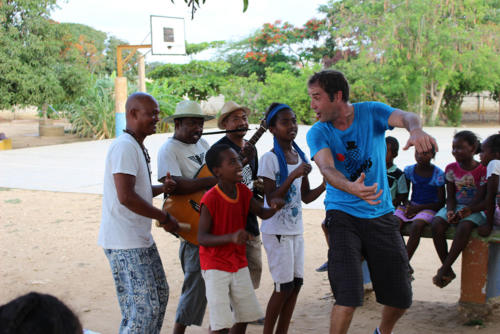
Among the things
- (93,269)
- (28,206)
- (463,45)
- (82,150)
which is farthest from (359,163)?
(463,45)

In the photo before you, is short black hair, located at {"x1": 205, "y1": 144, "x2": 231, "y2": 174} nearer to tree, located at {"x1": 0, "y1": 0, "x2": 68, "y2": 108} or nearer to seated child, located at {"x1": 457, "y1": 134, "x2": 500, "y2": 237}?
seated child, located at {"x1": 457, "y1": 134, "x2": 500, "y2": 237}

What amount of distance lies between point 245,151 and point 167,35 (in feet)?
72.5

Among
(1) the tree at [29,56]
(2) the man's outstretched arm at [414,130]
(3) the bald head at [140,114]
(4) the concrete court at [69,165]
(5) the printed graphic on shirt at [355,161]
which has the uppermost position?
(1) the tree at [29,56]

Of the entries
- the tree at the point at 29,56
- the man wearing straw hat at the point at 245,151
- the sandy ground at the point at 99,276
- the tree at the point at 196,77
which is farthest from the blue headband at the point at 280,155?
the tree at the point at 196,77

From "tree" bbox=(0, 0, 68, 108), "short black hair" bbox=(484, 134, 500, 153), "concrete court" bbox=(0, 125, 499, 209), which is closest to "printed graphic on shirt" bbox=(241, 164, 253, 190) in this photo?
"short black hair" bbox=(484, 134, 500, 153)

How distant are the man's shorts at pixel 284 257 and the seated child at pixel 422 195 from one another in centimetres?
127

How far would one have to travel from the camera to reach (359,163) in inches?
129

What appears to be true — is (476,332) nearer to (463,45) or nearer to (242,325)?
(242,325)

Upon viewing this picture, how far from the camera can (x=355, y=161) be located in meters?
3.28

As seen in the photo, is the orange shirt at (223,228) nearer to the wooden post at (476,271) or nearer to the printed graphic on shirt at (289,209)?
the printed graphic on shirt at (289,209)

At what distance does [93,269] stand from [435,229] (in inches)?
141

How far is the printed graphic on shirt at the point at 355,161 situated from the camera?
3.27m

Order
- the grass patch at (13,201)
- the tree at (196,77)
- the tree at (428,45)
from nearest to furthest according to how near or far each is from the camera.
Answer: the grass patch at (13,201) → the tree at (428,45) → the tree at (196,77)

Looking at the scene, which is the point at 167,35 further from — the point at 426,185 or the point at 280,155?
the point at 280,155
